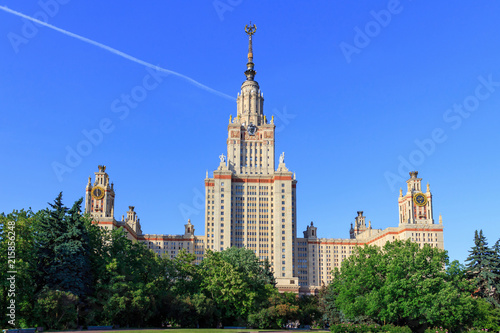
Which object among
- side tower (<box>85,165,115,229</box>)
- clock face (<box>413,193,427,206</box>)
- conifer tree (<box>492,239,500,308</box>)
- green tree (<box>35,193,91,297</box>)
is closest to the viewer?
green tree (<box>35,193,91,297</box>)

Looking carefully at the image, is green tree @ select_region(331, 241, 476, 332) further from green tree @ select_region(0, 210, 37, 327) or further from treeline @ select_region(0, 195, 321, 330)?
green tree @ select_region(0, 210, 37, 327)

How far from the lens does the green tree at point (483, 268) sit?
82.6 meters

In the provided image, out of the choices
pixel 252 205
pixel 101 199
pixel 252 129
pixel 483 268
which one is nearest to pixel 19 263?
pixel 483 268

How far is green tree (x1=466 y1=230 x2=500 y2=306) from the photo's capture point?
8262 cm

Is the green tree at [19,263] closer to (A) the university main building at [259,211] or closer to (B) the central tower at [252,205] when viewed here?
(A) the university main building at [259,211]

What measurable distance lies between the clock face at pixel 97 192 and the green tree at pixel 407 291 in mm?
112255

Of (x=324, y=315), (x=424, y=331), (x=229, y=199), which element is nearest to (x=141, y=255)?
(x=324, y=315)

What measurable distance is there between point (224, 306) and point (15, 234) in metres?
34.8

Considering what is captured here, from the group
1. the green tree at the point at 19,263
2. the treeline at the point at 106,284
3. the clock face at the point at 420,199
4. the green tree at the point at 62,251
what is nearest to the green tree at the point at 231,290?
the treeline at the point at 106,284

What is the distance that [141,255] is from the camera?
82.3m

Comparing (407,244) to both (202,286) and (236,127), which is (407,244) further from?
(236,127)

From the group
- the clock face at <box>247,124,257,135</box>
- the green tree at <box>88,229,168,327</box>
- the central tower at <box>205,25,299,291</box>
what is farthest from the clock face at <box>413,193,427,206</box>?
the green tree at <box>88,229,168,327</box>

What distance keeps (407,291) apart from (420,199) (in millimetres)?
123719

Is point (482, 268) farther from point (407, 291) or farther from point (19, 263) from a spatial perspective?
point (19, 263)
